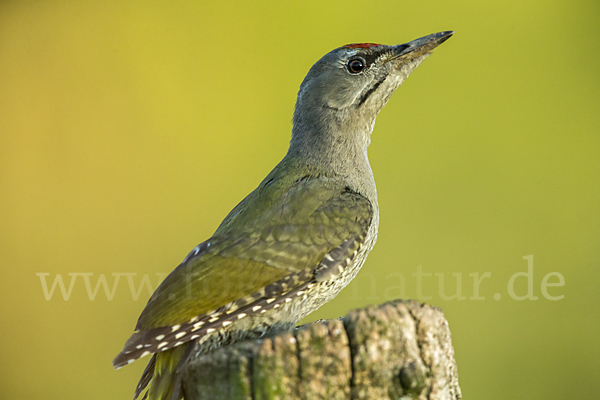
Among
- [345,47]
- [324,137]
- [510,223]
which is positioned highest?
[345,47]

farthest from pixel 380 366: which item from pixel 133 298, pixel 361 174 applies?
pixel 133 298

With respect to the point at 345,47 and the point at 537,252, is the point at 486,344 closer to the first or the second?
the point at 537,252

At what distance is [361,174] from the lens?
3.25 metres

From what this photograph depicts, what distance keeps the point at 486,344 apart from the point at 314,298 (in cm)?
285

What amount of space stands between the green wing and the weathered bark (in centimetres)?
50

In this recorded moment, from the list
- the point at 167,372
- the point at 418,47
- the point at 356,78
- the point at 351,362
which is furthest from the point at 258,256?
the point at 418,47

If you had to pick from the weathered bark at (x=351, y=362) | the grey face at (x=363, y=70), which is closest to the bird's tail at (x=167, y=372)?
the weathered bark at (x=351, y=362)

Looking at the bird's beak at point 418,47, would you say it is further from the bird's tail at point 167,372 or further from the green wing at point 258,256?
the bird's tail at point 167,372

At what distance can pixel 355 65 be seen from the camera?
130 inches

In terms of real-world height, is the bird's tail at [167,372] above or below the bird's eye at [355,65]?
below

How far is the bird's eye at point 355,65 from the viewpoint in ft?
10.8

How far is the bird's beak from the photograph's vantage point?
328 cm

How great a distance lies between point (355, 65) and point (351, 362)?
2010 mm

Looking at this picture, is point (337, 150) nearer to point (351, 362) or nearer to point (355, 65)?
point (355, 65)
